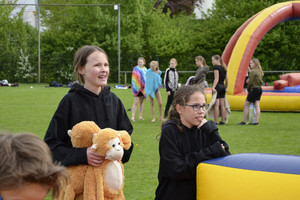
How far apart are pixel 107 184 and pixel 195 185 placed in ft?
2.55

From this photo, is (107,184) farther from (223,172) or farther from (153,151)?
(153,151)

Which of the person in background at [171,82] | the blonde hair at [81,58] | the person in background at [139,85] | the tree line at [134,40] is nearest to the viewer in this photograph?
the blonde hair at [81,58]

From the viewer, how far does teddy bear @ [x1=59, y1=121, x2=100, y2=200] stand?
115 inches

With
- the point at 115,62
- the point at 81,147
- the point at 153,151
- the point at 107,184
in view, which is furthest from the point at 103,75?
the point at 115,62

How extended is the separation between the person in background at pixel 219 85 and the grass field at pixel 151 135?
0.44 m

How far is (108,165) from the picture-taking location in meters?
3.00

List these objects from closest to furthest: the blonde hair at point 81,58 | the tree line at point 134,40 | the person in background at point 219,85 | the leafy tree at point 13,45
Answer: the blonde hair at point 81,58
the person in background at point 219,85
the tree line at point 134,40
the leafy tree at point 13,45

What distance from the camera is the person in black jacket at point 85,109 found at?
302cm

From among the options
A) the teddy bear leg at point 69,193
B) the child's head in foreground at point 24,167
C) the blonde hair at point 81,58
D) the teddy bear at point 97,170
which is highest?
the blonde hair at point 81,58

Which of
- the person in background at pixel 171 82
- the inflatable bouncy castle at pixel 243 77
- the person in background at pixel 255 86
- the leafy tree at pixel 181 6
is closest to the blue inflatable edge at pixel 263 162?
the person in background at pixel 255 86

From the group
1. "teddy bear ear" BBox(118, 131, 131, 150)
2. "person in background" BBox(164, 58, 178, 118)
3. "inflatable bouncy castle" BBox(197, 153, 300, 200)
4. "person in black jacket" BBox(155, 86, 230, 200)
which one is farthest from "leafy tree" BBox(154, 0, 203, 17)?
"teddy bear ear" BBox(118, 131, 131, 150)

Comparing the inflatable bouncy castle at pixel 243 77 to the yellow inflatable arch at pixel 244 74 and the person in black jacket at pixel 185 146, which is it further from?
the person in black jacket at pixel 185 146

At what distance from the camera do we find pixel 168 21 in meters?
Result: 41.7

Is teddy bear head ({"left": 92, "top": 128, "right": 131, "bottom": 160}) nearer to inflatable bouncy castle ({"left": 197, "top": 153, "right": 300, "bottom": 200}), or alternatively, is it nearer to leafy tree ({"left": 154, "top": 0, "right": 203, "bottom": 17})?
inflatable bouncy castle ({"left": 197, "top": 153, "right": 300, "bottom": 200})
